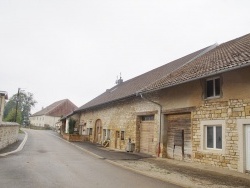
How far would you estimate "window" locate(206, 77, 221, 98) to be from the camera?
12.0 m

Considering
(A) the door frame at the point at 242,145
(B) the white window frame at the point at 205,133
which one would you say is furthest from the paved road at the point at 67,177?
(B) the white window frame at the point at 205,133

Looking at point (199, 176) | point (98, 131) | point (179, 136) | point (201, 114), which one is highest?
point (201, 114)

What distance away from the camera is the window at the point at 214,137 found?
11.6m

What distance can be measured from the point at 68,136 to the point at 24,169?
19.2m

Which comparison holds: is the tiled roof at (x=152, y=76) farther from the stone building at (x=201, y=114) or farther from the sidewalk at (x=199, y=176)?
the sidewalk at (x=199, y=176)

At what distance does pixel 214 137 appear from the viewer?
11.9 meters

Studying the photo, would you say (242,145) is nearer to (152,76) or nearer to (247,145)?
(247,145)

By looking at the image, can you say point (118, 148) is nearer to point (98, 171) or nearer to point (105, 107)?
point (105, 107)

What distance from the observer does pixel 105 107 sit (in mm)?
25016

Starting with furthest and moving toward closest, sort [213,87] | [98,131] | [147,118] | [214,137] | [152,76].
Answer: [98,131]
[152,76]
[147,118]
[213,87]
[214,137]

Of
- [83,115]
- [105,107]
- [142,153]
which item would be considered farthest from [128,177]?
[83,115]

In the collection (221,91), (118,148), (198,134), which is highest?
(221,91)

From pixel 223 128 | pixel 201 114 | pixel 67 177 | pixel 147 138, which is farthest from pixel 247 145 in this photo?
pixel 147 138

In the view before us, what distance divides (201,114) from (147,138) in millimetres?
5310
